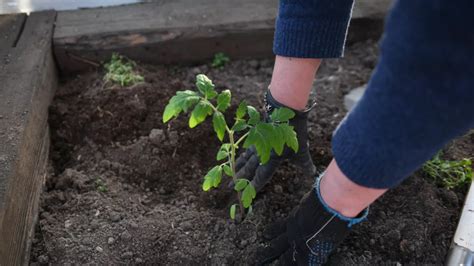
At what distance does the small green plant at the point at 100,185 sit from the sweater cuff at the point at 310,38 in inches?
34.1

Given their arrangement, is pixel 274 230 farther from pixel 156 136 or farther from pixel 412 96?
pixel 412 96

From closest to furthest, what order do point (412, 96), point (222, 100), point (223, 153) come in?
point (412, 96) < point (222, 100) < point (223, 153)

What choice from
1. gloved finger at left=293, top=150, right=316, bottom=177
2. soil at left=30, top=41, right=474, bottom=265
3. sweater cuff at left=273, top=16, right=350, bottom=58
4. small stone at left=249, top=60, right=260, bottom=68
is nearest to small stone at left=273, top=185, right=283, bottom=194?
soil at left=30, top=41, right=474, bottom=265

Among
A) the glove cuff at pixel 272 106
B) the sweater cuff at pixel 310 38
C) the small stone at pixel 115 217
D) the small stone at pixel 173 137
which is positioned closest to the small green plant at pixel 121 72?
the small stone at pixel 173 137

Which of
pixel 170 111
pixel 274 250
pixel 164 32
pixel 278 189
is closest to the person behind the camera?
pixel 170 111

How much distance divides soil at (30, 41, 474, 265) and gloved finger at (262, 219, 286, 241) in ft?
0.09

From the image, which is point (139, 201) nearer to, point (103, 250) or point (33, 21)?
point (103, 250)

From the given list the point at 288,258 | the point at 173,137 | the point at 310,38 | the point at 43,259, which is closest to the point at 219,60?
the point at 173,137

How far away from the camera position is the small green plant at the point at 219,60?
2.48 metres

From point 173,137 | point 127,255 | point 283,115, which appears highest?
point 283,115

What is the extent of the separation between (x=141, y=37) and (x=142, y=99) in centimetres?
39

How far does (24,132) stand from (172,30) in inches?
37.9

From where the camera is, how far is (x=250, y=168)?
181 centimetres

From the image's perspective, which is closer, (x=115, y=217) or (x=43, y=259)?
(x=43, y=259)
